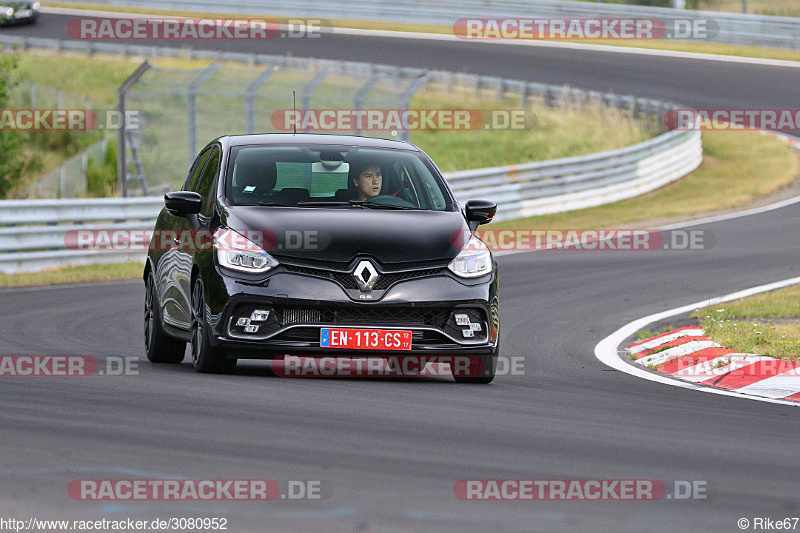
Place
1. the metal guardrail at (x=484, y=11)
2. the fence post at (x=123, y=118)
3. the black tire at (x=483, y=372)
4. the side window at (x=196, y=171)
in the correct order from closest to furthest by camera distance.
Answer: the black tire at (x=483, y=372)
the side window at (x=196, y=171)
the fence post at (x=123, y=118)
the metal guardrail at (x=484, y=11)

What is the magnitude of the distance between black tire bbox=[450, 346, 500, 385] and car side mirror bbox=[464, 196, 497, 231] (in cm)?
100

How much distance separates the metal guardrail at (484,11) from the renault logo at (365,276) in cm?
3530

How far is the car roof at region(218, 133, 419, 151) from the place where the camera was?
10.7 metres

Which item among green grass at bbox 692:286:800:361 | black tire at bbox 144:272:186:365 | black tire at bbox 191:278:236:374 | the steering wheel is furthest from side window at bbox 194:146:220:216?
green grass at bbox 692:286:800:361

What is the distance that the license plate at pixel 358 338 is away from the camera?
365 inches

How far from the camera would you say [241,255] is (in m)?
9.48

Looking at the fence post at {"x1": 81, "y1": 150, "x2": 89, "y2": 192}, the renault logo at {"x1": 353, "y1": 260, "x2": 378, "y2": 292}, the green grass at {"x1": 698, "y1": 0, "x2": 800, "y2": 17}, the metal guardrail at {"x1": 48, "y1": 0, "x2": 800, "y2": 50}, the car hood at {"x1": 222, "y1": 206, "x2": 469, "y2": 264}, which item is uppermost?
the green grass at {"x1": 698, "y1": 0, "x2": 800, "y2": 17}

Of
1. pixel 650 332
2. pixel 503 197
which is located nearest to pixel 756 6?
pixel 503 197

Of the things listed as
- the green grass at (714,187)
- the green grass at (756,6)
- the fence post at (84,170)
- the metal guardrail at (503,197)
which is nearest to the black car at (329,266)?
the metal guardrail at (503,197)

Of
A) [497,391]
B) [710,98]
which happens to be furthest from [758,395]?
[710,98]

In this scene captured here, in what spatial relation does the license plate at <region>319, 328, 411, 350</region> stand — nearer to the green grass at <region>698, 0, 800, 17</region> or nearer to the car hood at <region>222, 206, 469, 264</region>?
the car hood at <region>222, 206, 469, 264</region>

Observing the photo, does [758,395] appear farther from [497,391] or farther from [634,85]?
[634,85]

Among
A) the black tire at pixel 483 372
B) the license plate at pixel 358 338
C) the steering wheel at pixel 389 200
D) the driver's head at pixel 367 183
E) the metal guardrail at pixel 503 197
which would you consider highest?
the driver's head at pixel 367 183

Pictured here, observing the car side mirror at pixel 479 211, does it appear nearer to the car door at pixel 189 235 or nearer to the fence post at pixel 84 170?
the car door at pixel 189 235
